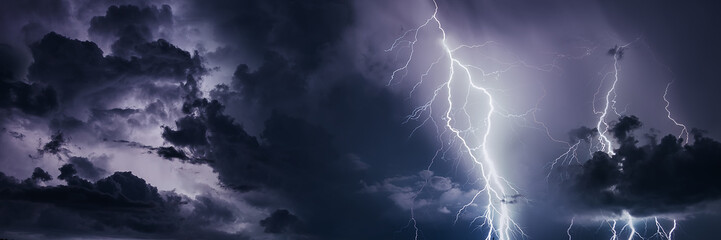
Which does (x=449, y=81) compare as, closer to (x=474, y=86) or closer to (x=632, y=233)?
(x=474, y=86)

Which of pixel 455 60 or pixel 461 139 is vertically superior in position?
pixel 455 60

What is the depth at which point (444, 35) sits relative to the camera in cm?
2434

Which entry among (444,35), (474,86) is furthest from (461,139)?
(444,35)

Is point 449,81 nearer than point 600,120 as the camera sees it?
Yes

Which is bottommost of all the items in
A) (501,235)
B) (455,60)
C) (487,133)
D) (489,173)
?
(501,235)

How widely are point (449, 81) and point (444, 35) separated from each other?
2986mm

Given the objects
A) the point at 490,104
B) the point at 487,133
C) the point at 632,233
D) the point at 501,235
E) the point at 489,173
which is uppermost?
the point at 490,104

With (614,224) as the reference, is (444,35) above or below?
above

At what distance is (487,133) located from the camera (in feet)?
82.7

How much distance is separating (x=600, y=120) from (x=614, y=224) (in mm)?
7456

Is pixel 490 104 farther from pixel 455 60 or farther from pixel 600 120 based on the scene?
pixel 600 120

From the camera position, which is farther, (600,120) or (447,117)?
(600,120)

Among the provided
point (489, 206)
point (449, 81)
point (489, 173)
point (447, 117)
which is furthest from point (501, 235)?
point (449, 81)

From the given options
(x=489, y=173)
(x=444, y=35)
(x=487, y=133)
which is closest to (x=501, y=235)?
(x=489, y=173)
